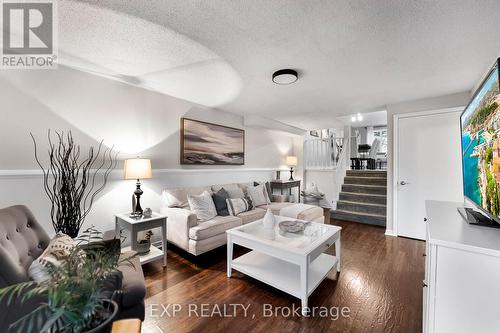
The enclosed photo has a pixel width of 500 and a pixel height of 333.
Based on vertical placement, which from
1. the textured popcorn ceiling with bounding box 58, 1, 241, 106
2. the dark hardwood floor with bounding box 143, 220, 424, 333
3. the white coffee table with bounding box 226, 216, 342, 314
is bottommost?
the dark hardwood floor with bounding box 143, 220, 424, 333

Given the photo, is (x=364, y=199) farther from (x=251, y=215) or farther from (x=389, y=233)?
(x=251, y=215)

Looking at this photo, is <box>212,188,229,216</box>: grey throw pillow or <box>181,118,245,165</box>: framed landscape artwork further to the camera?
<box>181,118,245,165</box>: framed landscape artwork

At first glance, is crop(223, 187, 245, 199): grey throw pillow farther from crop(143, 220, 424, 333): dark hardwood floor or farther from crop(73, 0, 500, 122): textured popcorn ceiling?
crop(73, 0, 500, 122): textured popcorn ceiling

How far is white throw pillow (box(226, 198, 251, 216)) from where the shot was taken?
3.01 m

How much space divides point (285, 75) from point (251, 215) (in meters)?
1.96

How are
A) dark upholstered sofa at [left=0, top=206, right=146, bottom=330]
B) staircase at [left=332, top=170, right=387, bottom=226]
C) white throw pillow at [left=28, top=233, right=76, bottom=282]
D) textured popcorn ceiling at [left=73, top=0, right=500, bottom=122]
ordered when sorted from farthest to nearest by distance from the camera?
staircase at [left=332, top=170, right=387, bottom=226], textured popcorn ceiling at [left=73, top=0, right=500, bottom=122], white throw pillow at [left=28, top=233, right=76, bottom=282], dark upholstered sofa at [left=0, top=206, right=146, bottom=330]

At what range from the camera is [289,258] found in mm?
1704

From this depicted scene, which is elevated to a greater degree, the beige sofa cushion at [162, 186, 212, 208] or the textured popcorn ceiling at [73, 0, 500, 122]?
the textured popcorn ceiling at [73, 0, 500, 122]

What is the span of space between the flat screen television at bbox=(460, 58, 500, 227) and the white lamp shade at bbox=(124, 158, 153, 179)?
9.10 feet

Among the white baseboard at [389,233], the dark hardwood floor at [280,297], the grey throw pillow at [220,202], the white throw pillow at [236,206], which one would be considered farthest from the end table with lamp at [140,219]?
the white baseboard at [389,233]

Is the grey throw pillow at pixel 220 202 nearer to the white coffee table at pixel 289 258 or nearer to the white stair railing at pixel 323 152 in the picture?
the white coffee table at pixel 289 258

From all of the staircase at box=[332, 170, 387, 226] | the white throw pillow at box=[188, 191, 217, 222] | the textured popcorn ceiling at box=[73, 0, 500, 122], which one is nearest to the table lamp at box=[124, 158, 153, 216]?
the white throw pillow at box=[188, 191, 217, 222]

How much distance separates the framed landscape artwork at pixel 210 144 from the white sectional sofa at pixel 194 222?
566 millimetres

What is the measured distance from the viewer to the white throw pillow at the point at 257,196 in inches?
141
